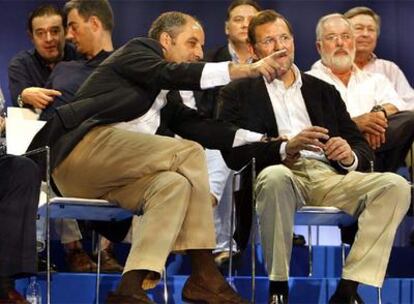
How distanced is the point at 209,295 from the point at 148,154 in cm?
63

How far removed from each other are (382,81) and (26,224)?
2.35 metres

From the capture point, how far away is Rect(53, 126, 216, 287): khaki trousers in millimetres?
3850

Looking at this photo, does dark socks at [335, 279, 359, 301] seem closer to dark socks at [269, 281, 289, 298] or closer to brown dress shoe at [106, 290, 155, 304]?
dark socks at [269, 281, 289, 298]

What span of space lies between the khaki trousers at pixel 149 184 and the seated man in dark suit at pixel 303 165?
0.97 feet

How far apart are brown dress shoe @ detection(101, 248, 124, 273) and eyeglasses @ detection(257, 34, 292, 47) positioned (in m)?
1.28

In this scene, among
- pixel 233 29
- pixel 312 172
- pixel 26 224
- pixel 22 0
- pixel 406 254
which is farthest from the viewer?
pixel 22 0

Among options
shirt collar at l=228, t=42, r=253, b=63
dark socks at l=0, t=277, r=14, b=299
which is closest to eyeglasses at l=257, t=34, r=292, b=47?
shirt collar at l=228, t=42, r=253, b=63

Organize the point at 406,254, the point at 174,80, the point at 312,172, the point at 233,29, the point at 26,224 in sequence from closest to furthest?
the point at 26,224 → the point at 174,80 → the point at 312,172 → the point at 406,254 → the point at 233,29

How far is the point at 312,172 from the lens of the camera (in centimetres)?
445

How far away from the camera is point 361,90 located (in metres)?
5.27

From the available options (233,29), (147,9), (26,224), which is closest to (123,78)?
(26,224)

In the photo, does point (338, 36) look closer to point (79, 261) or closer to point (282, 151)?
point (282, 151)

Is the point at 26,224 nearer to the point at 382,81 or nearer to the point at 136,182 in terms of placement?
the point at 136,182

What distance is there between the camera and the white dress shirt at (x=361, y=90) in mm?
5230
